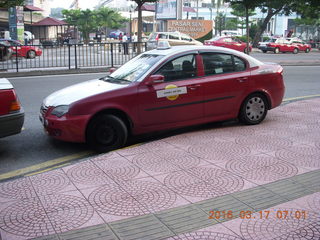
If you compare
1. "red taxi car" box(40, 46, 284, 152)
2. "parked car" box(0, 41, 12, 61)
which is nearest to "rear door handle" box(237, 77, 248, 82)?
"red taxi car" box(40, 46, 284, 152)

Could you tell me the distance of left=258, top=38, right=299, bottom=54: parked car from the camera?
3781cm

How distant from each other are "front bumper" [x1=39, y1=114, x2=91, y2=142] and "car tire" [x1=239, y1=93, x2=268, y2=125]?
2.96 meters

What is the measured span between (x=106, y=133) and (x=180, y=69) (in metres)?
1.70

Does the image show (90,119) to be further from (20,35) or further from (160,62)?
(20,35)

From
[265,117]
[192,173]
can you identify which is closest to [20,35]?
[265,117]

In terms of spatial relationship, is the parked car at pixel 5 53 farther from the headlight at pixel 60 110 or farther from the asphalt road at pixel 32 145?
the headlight at pixel 60 110

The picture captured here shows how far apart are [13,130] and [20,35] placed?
24.5 m

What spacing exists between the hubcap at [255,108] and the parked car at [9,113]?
4000 mm

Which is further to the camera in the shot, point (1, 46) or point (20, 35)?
point (20, 35)

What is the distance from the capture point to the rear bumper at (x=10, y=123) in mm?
5903

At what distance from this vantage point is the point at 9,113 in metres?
5.98

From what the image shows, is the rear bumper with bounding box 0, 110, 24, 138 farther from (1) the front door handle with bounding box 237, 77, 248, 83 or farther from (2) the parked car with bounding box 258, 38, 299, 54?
(2) the parked car with bounding box 258, 38, 299, 54

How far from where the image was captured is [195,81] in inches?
275
